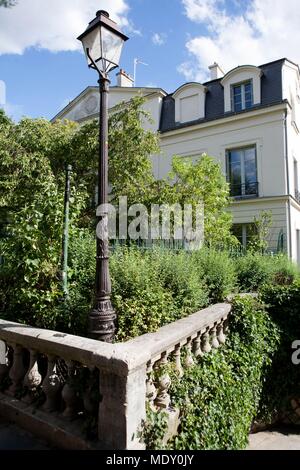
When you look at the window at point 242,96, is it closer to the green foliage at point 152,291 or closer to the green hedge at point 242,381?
the green hedge at point 242,381

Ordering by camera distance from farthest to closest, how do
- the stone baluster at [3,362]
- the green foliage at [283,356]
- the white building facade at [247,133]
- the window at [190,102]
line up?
the window at [190,102]
the white building facade at [247,133]
the green foliage at [283,356]
the stone baluster at [3,362]

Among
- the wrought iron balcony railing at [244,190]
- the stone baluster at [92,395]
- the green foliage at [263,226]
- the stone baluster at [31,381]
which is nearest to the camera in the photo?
the stone baluster at [92,395]

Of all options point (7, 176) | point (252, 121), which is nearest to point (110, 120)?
point (7, 176)

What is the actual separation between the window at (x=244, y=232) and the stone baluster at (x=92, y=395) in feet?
36.0

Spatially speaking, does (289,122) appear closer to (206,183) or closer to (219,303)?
(206,183)

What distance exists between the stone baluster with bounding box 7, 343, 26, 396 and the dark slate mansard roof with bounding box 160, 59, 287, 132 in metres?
12.2

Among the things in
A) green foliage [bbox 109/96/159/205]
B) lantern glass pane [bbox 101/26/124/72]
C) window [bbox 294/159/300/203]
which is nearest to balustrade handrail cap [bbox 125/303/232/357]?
lantern glass pane [bbox 101/26/124/72]

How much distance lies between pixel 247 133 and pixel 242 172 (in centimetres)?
153

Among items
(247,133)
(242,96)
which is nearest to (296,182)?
(247,133)

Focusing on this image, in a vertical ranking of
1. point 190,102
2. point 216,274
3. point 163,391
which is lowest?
point 163,391

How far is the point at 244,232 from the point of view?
13.0 metres

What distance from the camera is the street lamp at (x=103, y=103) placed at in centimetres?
308
